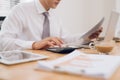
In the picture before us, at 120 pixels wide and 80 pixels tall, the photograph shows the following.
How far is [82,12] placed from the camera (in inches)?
134

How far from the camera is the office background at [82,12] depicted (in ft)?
10.7

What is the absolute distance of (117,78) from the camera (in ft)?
2.64

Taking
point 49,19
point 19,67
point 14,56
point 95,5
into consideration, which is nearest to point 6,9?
point 49,19

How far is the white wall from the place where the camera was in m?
3.26

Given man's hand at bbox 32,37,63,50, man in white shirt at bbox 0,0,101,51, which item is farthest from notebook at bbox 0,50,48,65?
man in white shirt at bbox 0,0,101,51

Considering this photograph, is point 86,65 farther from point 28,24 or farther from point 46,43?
point 28,24

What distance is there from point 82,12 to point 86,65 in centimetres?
258

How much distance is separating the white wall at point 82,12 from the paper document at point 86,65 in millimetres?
2279

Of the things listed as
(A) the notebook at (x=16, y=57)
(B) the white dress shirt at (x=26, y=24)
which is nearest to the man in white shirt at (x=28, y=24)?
(B) the white dress shirt at (x=26, y=24)

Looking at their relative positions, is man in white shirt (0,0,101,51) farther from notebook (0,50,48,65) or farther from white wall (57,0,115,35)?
white wall (57,0,115,35)

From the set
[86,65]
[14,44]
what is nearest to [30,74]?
[86,65]

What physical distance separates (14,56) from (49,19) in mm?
976

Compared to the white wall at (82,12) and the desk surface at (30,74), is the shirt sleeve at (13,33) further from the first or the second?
the white wall at (82,12)

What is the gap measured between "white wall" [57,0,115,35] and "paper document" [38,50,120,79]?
2.28 meters
